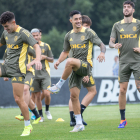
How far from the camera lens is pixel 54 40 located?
50.1 meters

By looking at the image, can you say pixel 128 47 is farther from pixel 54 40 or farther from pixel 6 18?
pixel 54 40

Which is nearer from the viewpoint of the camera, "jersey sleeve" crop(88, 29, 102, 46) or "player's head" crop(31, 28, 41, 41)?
"jersey sleeve" crop(88, 29, 102, 46)

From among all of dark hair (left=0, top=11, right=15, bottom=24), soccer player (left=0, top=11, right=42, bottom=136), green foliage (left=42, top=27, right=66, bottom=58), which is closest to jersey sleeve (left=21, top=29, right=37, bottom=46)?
soccer player (left=0, top=11, right=42, bottom=136)

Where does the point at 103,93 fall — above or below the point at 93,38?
below

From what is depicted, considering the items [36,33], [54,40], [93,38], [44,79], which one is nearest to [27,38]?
[93,38]

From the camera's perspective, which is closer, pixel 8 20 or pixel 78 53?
pixel 8 20

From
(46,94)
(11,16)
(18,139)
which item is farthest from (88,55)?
(46,94)

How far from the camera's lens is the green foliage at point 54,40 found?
49.8 metres

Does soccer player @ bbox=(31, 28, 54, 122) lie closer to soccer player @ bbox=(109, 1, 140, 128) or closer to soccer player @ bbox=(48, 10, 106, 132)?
soccer player @ bbox=(48, 10, 106, 132)

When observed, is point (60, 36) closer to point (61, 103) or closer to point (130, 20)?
point (61, 103)

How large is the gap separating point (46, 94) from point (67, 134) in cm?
368

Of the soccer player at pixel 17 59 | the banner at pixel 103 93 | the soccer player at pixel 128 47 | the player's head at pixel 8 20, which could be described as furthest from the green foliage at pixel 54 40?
the player's head at pixel 8 20

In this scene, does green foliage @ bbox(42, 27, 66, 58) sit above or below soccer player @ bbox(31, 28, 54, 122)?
below

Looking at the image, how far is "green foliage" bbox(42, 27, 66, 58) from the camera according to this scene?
49781 mm
